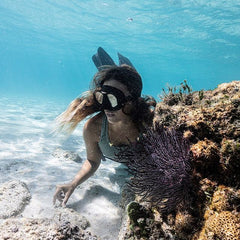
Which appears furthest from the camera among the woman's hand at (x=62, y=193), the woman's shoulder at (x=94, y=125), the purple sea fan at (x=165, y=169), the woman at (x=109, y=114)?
the woman's shoulder at (x=94, y=125)

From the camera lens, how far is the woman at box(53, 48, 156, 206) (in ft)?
11.1

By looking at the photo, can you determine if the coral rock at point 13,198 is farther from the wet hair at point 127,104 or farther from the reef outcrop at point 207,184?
the reef outcrop at point 207,184

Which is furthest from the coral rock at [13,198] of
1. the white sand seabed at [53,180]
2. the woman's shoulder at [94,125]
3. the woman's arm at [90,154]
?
the woman's shoulder at [94,125]

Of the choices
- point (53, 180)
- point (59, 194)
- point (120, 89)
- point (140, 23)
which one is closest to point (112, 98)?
point (120, 89)

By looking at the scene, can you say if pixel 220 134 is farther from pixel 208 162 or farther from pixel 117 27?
pixel 117 27

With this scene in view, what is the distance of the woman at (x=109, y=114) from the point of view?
11.1ft

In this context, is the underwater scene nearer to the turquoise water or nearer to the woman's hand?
the woman's hand

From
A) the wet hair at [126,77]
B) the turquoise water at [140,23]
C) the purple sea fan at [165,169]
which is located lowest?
the purple sea fan at [165,169]

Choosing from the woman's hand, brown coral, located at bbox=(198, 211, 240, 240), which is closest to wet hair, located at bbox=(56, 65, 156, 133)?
the woman's hand

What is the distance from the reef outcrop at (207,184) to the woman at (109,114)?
1.13 m

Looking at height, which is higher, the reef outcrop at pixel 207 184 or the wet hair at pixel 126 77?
the wet hair at pixel 126 77

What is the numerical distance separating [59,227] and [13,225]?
1.72ft

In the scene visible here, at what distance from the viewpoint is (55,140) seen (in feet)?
30.5

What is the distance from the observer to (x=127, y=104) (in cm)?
344
